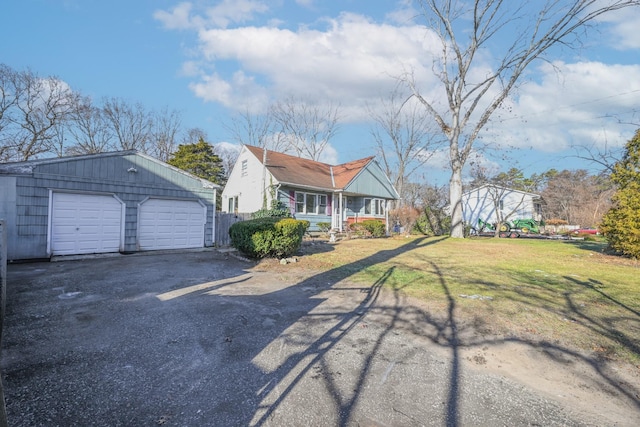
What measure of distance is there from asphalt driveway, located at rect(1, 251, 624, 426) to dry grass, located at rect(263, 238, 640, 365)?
1.09 m

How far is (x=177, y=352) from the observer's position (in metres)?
3.36

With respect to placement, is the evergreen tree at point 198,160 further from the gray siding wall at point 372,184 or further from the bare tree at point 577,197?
the bare tree at point 577,197

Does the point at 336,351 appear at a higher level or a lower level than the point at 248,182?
lower

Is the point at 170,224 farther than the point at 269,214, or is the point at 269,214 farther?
the point at 269,214

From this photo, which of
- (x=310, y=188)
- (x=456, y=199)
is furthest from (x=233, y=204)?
(x=456, y=199)

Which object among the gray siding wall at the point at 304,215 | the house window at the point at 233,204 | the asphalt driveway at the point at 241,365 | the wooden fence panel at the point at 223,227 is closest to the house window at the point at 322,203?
the gray siding wall at the point at 304,215

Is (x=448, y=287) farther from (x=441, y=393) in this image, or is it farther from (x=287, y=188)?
(x=287, y=188)

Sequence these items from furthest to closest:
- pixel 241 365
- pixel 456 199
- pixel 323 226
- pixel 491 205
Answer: pixel 491 205
pixel 323 226
pixel 456 199
pixel 241 365

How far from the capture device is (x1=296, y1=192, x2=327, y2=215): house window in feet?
61.0

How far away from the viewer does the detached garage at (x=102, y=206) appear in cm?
877

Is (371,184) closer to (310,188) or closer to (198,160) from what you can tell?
(310,188)

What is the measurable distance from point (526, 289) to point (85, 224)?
41.4 feet

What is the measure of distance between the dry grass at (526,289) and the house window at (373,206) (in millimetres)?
11402

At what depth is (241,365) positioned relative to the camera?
308cm
